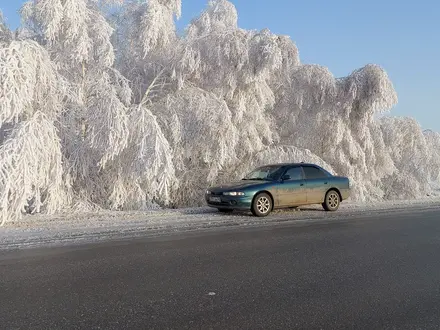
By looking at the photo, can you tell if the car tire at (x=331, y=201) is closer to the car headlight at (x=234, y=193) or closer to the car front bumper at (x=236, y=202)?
the car front bumper at (x=236, y=202)

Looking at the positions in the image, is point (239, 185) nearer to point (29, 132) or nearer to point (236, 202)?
point (236, 202)

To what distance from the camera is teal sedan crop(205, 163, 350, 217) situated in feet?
40.1

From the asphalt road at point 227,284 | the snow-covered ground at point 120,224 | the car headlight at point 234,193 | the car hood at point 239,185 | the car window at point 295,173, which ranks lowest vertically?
the asphalt road at point 227,284

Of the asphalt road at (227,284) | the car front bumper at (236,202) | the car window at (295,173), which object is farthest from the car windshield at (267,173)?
the asphalt road at (227,284)

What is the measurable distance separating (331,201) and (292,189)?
6.10 ft

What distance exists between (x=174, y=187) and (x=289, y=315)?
12.7 metres

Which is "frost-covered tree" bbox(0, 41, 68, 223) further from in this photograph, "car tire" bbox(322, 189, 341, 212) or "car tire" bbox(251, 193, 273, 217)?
"car tire" bbox(322, 189, 341, 212)

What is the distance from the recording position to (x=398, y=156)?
25.1 metres

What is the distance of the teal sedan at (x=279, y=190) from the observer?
12.2 meters

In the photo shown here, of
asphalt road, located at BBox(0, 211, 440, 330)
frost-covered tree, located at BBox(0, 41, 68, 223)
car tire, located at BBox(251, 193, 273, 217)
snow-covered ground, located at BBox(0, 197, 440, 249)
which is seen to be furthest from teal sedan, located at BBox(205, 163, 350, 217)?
frost-covered tree, located at BBox(0, 41, 68, 223)

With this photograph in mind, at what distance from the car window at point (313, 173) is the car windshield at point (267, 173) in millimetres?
884

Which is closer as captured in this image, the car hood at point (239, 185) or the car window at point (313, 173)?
the car hood at point (239, 185)

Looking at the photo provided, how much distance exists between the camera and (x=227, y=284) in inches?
214

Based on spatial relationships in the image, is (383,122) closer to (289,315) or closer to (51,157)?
(51,157)
